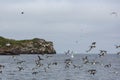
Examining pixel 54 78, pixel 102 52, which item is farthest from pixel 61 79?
pixel 102 52

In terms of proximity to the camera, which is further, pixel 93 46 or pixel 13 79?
pixel 13 79

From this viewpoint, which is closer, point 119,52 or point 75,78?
point 119,52

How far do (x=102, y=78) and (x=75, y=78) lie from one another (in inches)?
188

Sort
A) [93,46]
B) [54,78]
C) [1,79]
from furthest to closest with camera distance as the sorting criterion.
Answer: [54,78] < [1,79] < [93,46]

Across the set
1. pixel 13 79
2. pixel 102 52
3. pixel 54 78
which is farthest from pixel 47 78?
pixel 102 52

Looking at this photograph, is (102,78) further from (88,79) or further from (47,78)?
(47,78)

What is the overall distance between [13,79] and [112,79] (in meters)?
16.7

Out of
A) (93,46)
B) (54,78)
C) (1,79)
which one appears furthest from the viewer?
(54,78)

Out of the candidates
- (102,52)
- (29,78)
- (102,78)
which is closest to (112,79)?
(102,78)

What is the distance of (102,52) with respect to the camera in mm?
50875

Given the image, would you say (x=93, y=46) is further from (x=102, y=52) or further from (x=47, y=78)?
(x=47, y=78)

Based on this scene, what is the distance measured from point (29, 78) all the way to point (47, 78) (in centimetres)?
344

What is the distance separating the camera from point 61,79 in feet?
259

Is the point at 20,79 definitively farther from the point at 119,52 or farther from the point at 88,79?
the point at 119,52
